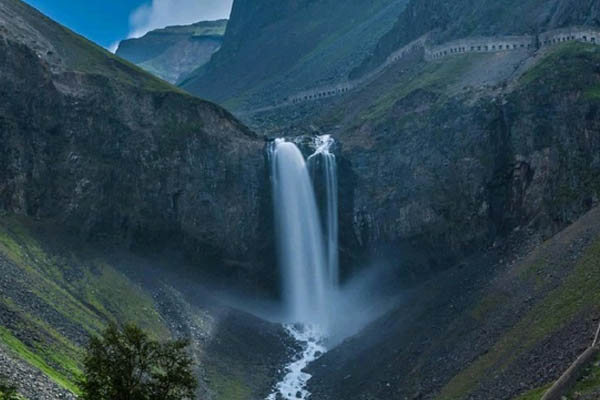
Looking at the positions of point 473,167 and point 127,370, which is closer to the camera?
point 127,370

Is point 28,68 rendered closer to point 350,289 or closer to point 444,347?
point 350,289

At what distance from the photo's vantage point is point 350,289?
288 feet

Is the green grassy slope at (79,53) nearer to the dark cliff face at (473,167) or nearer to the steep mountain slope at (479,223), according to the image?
the steep mountain slope at (479,223)

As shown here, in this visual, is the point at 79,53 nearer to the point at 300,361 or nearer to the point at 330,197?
the point at 330,197

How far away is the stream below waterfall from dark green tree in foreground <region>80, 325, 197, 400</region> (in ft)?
99.8

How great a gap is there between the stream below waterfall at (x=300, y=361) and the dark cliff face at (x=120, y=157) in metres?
12.1

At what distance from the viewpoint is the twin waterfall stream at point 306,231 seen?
286 ft

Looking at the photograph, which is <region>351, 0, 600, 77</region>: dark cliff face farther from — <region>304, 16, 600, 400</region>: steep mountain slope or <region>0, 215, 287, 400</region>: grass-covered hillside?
<region>0, 215, 287, 400</region>: grass-covered hillside

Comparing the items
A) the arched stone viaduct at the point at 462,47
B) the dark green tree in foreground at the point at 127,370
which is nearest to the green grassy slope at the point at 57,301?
the dark green tree in foreground at the point at 127,370

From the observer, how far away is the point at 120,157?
86500 mm

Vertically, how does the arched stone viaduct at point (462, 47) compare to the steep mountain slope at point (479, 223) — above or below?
above

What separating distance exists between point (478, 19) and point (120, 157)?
7243cm

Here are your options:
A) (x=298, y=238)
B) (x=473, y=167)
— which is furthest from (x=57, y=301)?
(x=473, y=167)

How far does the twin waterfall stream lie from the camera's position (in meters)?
87.3
